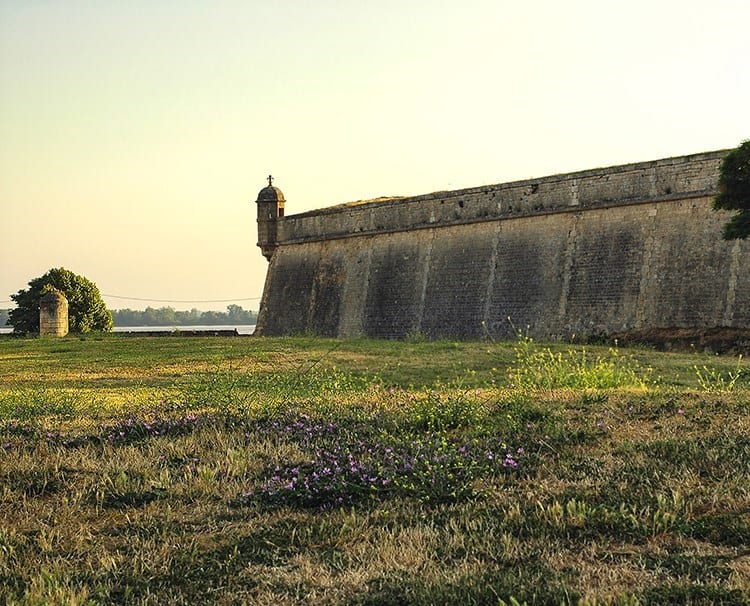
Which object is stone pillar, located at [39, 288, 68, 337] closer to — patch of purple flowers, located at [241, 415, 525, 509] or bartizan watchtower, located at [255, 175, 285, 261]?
bartizan watchtower, located at [255, 175, 285, 261]

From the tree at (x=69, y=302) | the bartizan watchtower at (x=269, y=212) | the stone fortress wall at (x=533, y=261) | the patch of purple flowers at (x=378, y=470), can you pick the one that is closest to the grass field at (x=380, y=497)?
the patch of purple flowers at (x=378, y=470)

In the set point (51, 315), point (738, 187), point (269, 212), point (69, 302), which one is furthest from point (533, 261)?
point (69, 302)

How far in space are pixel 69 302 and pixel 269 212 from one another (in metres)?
15.3

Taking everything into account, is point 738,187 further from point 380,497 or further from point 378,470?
point 380,497

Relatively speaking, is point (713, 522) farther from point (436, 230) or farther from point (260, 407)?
point (436, 230)

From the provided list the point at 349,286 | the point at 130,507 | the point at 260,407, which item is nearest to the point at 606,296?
the point at 349,286

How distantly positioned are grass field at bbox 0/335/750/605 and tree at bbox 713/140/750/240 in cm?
936

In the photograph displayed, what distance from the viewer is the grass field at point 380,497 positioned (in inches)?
153

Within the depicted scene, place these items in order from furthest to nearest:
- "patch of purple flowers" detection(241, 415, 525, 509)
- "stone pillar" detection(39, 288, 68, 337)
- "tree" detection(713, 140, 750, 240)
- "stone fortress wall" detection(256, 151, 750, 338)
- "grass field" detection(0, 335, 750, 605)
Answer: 1. "stone pillar" detection(39, 288, 68, 337)
2. "stone fortress wall" detection(256, 151, 750, 338)
3. "tree" detection(713, 140, 750, 240)
4. "patch of purple flowers" detection(241, 415, 525, 509)
5. "grass field" detection(0, 335, 750, 605)

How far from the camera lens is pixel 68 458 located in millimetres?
6438

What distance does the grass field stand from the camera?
12.8 ft

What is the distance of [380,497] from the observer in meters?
5.43

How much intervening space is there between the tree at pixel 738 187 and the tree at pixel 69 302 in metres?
34.1

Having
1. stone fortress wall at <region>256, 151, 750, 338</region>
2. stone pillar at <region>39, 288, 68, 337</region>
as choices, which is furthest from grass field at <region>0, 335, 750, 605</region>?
stone pillar at <region>39, 288, 68, 337</region>
